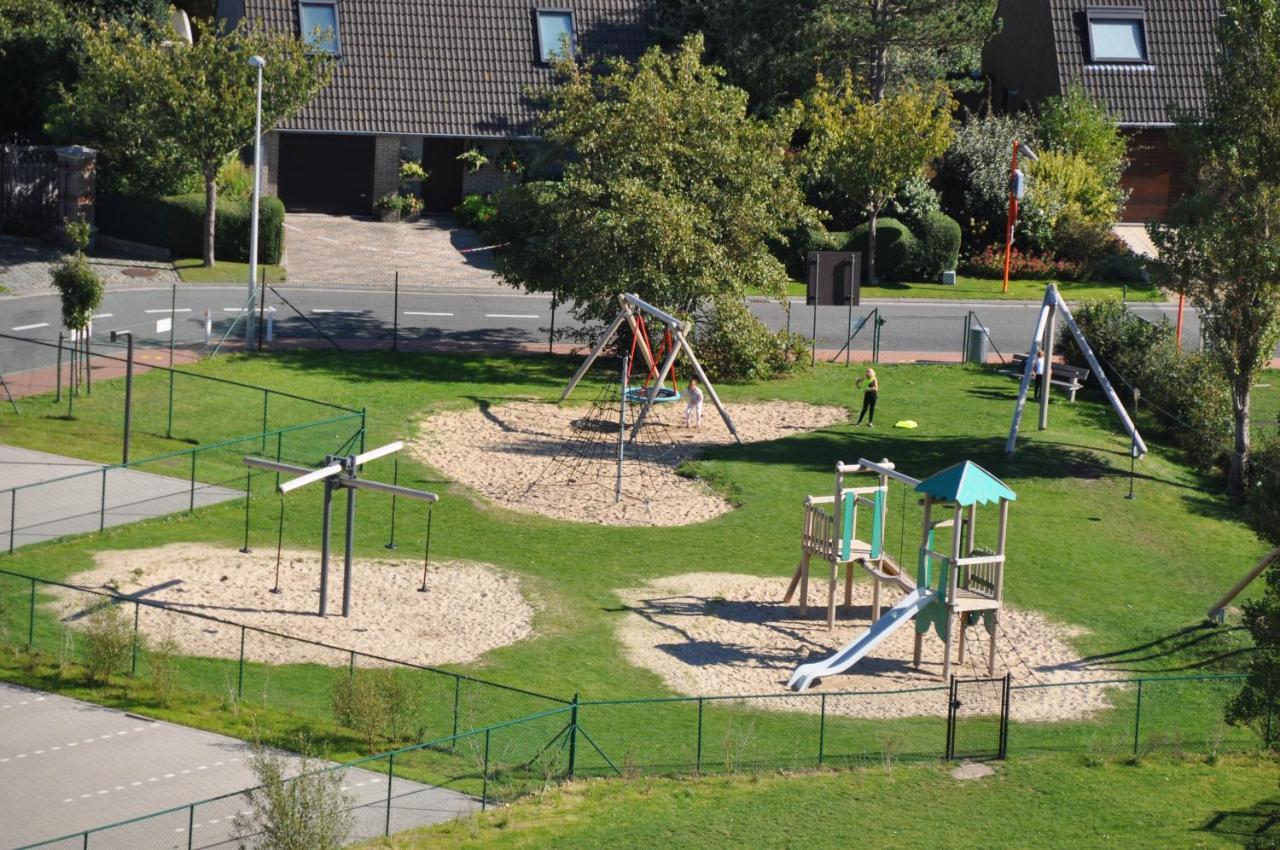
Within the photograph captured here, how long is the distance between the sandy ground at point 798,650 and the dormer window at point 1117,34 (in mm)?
35278

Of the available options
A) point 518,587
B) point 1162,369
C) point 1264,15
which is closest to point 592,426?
point 518,587

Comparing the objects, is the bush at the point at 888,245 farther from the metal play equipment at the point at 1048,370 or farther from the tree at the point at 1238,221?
the tree at the point at 1238,221

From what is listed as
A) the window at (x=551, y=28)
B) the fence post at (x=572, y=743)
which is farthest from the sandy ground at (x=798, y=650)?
the window at (x=551, y=28)

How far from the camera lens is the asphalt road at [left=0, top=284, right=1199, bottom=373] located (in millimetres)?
45344

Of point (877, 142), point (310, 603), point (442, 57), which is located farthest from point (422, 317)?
point (310, 603)

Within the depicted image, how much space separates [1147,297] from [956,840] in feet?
117

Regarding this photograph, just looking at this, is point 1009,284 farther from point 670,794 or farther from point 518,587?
point 670,794

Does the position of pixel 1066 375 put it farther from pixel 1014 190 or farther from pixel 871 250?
pixel 871 250

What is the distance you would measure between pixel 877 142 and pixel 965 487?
1077 inches

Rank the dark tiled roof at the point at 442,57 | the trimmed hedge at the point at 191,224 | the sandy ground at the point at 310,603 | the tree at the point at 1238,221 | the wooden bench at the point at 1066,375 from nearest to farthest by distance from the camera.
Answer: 1. the sandy ground at the point at 310,603
2. the tree at the point at 1238,221
3. the wooden bench at the point at 1066,375
4. the trimmed hedge at the point at 191,224
5. the dark tiled roof at the point at 442,57

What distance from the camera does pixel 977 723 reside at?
25453mm

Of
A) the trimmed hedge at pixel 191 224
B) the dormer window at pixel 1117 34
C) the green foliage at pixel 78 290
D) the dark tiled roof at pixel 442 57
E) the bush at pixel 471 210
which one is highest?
the dormer window at pixel 1117 34

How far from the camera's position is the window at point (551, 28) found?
199 ft

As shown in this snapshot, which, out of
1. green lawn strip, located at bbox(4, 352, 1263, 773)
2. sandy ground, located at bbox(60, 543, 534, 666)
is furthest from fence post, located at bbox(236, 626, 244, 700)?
sandy ground, located at bbox(60, 543, 534, 666)
